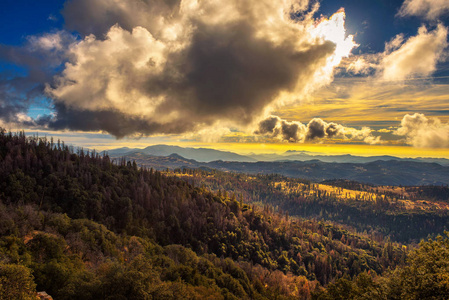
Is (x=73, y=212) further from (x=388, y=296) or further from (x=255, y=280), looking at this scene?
(x=388, y=296)

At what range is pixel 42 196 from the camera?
180m

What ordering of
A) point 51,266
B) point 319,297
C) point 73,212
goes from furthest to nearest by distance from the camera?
point 73,212, point 319,297, point 51,266

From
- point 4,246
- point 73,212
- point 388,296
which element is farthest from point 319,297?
point 73,212

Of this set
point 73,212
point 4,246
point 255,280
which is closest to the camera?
point 4,246

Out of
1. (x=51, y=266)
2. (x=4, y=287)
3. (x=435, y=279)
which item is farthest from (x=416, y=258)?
(x=51, y=266)

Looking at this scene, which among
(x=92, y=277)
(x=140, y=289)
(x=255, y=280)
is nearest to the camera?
(x=140, y=289)

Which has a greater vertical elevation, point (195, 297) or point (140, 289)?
point (140, 289)

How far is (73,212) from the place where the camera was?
177875 millimetres

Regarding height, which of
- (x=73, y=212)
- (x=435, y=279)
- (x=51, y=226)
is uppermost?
(x=435, y=279)

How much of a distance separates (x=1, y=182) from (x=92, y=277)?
182m

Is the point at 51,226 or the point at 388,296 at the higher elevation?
the point at 388,296

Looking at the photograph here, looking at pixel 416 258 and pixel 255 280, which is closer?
pixel 416 258

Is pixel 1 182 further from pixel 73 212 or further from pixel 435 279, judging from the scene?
pixel 435 279

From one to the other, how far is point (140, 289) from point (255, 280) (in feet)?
364
